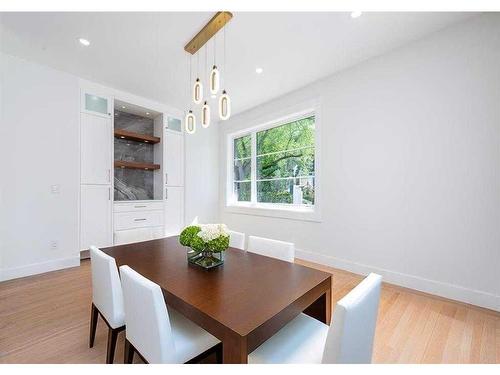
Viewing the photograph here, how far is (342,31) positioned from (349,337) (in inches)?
105

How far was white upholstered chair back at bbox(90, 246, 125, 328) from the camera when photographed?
51.4 inches

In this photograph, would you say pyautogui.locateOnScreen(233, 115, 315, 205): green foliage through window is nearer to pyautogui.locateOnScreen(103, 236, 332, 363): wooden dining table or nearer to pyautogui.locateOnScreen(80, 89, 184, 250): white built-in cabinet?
pyautogui.locateOnScreen(80, 89, 184, 250): white built-in cabinet

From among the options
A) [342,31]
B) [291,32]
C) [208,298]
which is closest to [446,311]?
[208,298]

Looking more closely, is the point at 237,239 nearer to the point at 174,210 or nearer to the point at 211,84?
the point at 211,84

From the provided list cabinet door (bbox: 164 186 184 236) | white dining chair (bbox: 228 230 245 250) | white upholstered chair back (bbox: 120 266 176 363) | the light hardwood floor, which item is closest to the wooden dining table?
white upholstered chair back (bbox: 120 266 176 363)

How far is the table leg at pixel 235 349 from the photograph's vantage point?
81 cm

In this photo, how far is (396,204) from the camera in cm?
263

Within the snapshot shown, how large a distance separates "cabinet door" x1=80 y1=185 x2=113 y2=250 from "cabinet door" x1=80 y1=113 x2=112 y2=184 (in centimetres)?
15

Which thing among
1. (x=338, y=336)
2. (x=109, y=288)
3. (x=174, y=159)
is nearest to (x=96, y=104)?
(x=174, y=159)

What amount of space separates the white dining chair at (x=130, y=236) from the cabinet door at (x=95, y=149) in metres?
1.50

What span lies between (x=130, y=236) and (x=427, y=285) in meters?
3.22

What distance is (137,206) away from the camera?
12.6 ft

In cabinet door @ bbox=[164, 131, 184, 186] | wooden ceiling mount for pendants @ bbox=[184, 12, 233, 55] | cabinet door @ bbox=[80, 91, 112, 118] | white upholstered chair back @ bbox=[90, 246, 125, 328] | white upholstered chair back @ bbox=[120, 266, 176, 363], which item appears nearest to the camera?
white upholstered chair back @ bbox=[120, 266, 176, 363]

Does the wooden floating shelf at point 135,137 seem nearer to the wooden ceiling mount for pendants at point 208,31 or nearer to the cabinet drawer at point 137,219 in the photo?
the cabinet drawer at point 137,219
